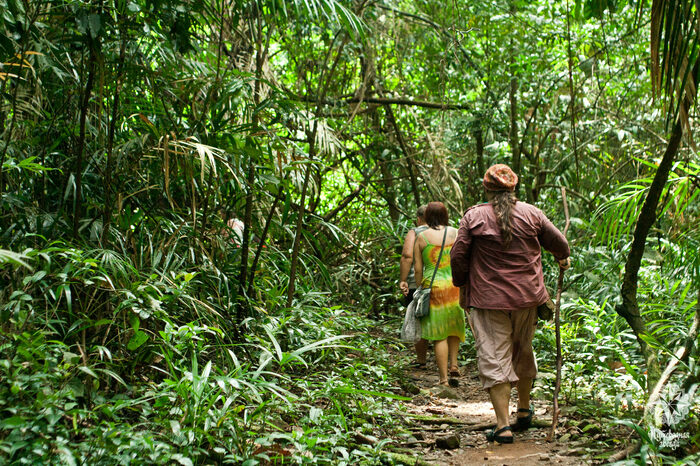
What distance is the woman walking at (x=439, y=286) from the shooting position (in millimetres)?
5965

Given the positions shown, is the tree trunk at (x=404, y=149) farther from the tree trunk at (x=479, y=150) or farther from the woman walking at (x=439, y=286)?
the woman walking at (x=439, y=286)

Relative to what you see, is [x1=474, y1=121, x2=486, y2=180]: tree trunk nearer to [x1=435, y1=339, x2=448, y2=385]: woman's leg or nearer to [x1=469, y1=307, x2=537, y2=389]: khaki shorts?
[x1=435, y1=339, x2=448, y2=385]: woman's leg

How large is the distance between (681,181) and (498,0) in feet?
19.1

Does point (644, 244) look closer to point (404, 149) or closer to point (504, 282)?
point (504, 282)

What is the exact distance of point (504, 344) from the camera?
13.2 ft

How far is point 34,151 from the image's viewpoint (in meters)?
4.31

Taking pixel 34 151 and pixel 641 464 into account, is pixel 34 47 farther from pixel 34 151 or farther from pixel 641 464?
pixel 641 464

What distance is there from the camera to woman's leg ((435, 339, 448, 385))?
18.8 feet

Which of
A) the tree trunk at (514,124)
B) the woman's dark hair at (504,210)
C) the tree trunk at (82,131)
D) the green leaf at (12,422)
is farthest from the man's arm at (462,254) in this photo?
the tree trunk at (514,124)

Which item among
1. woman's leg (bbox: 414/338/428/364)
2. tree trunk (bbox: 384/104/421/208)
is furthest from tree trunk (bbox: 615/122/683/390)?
tree trunk (bbox: 384/104/421/208)

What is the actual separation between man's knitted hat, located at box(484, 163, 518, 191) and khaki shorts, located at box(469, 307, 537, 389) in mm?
812

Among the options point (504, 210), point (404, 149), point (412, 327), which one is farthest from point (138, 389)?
point (404, 149)

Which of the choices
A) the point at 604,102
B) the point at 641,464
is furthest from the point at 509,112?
the point at 641,464

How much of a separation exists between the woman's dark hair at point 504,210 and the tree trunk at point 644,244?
0.75 meters
